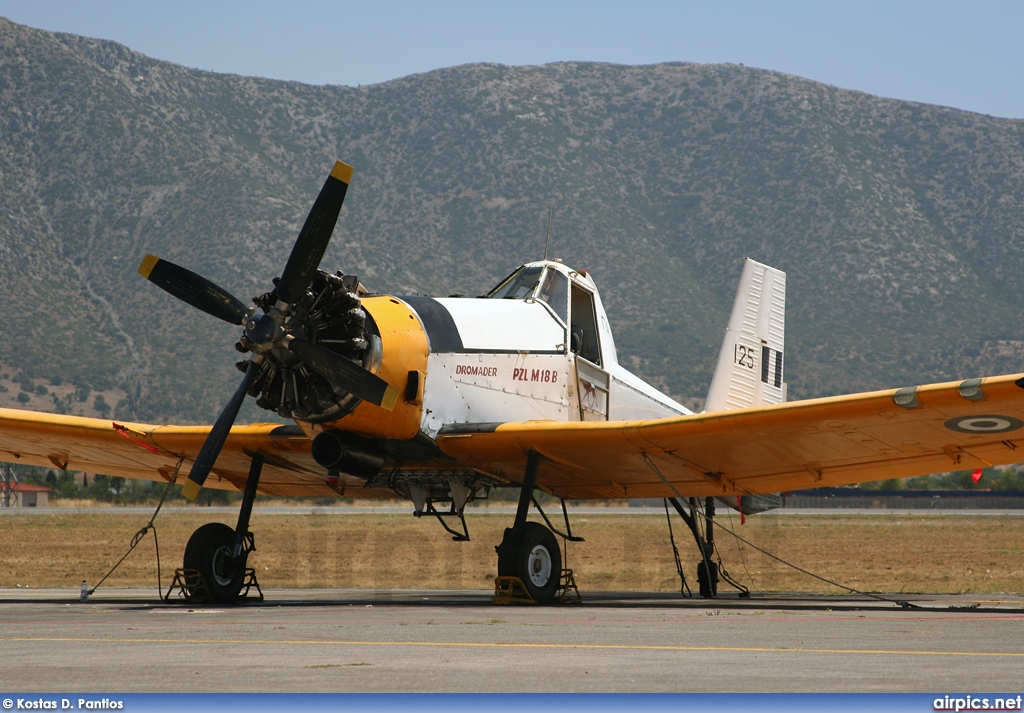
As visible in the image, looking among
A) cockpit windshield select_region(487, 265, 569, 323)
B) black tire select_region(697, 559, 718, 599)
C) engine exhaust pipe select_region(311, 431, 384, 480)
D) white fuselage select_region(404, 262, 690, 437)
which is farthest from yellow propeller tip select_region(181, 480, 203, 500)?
black tire select_region(697, 559, 718, 599)

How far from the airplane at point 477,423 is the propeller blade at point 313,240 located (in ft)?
0.06

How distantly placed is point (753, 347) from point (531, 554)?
7385 mm

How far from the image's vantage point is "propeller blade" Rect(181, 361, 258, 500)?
42.0 feet

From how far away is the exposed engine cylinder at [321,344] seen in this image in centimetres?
1259

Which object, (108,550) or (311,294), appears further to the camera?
(108,550)

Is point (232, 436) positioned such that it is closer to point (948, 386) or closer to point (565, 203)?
point (948, 386)

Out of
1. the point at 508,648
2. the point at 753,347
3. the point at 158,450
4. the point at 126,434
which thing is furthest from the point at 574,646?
the point at 753,347

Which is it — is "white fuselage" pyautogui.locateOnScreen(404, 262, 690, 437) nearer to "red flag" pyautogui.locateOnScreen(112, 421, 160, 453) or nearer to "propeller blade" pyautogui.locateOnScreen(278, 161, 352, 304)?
"propeller blade" pyautogui.locateOnScreen(278, 161, 352, 304)

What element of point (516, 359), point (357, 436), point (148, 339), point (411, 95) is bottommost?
point (357, 436)

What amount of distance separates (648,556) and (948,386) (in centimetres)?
1961

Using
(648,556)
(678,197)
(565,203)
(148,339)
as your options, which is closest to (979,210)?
(678,197)

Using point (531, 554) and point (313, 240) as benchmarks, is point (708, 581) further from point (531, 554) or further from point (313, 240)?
point (313, 240)

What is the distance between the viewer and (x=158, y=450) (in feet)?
54.7

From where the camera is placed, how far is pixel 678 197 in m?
160
